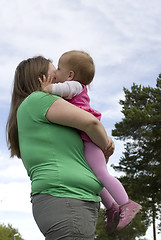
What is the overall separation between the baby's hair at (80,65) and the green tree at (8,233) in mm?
18469

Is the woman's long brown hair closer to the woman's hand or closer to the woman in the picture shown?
the woman

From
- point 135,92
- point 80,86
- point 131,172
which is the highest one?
point 135,92

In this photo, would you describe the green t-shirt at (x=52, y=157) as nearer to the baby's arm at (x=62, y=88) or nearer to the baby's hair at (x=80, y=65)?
the baby's arm at (x=62, y=88)

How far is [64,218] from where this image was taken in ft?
7.37

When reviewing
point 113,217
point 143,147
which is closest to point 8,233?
point 143,147

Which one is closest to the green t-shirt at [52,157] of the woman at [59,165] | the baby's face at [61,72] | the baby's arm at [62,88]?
the woman at [59,165]

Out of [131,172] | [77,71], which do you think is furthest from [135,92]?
[77,71]

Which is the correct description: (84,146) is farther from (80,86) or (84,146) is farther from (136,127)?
Answer: (136,127)

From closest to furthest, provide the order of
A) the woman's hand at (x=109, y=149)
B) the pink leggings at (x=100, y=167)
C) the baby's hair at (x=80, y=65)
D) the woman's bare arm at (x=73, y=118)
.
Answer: the woman's bare arm at (x=73, y=118), the pink leggings at (x=100, y=167), the woman's hand at (x=109, y=149), the baby's hair at (x=80, y=65)

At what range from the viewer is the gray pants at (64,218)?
225 centimetres

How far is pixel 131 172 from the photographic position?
2691cm

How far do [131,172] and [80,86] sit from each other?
24604 mm

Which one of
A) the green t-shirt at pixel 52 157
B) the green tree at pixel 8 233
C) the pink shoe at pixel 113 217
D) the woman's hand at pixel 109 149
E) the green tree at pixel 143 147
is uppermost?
the green tree at pixel 143 147

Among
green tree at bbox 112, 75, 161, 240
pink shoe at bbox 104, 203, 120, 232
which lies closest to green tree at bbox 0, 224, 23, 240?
green tree at bbox 112, 75, 161, 240
